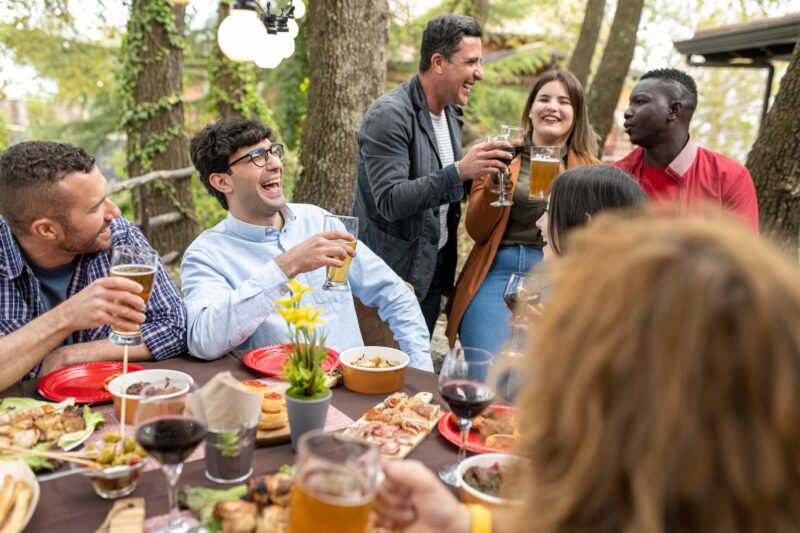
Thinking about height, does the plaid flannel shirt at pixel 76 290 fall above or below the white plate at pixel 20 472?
above

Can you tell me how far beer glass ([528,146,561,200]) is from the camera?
9.66ft

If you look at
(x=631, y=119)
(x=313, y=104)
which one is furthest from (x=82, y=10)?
(x=631, y=119)

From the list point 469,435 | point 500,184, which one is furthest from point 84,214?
point 500,184

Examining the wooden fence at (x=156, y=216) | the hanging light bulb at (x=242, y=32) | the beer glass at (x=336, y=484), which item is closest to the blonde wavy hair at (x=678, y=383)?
the beer glass at (x=336, y=484)

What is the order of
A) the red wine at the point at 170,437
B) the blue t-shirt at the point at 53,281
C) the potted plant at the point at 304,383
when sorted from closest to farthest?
the red wine at the point at 170,437
the potted plant at the point at 304,383
the blue t-shirt at the point at 53,281

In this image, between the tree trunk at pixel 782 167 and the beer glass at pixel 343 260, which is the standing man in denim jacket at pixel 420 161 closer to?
the beer glass at pixel 343 260

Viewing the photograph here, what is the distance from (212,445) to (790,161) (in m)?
4.24

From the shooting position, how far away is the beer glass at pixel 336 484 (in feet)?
3.44

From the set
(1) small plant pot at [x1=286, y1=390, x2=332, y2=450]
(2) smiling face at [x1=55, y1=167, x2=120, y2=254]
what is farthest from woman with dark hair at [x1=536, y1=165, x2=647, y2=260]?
(2) smiling face at [x1=55, y1=167, x2=120, y2=254]

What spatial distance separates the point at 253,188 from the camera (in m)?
2.79

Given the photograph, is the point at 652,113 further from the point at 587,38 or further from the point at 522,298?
the point at 587,38

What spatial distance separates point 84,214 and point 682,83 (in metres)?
2.80

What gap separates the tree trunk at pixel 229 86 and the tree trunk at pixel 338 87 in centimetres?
381

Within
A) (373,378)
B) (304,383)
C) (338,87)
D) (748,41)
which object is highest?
(748,41)
